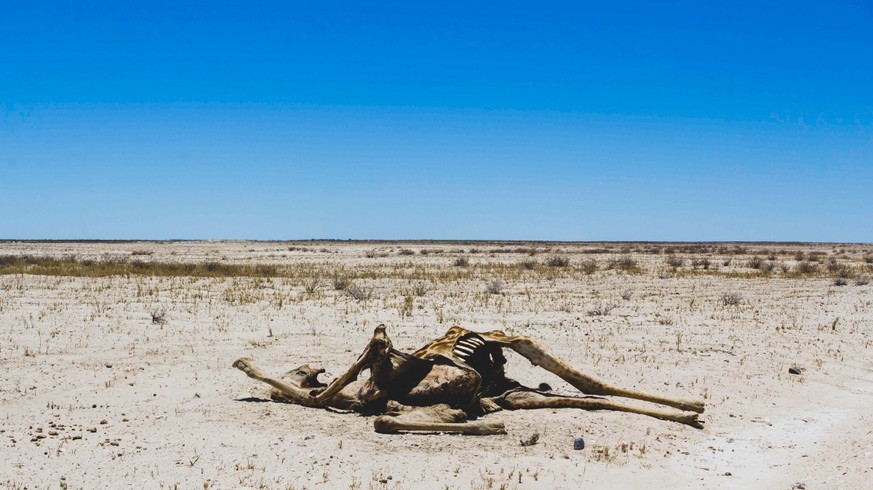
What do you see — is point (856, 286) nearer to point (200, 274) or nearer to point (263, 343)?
point (263, 343)

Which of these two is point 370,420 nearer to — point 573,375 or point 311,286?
point 573,375

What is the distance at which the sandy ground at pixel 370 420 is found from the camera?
644 cm

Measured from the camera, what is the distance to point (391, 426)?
24.1 feet

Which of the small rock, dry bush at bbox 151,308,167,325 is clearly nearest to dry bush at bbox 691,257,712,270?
dry bush at bbox 151,308,167,325

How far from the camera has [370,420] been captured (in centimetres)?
802

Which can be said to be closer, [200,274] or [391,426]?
[391,426]

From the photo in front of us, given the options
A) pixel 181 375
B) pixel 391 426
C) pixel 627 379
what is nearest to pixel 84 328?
pixel 181 375

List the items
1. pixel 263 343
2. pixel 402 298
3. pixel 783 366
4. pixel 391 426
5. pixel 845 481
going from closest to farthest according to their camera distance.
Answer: pixel 845 481, pixel 391 426, pixel 783 366, pixel 263 343, pixel 402 298

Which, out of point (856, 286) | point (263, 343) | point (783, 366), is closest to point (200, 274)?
point (263, 343)

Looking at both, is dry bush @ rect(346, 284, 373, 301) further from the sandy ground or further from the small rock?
the small rock

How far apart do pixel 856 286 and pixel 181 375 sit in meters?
24.3

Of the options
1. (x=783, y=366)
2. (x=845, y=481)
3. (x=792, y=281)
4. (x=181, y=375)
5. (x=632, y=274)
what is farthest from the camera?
(x=632, y=274)

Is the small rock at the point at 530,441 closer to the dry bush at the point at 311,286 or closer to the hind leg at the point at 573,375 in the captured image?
the hind leg at the point at 573,375

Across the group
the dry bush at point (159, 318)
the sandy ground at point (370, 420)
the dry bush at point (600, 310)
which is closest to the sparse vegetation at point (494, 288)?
the sandy ground at point (370, 420)
